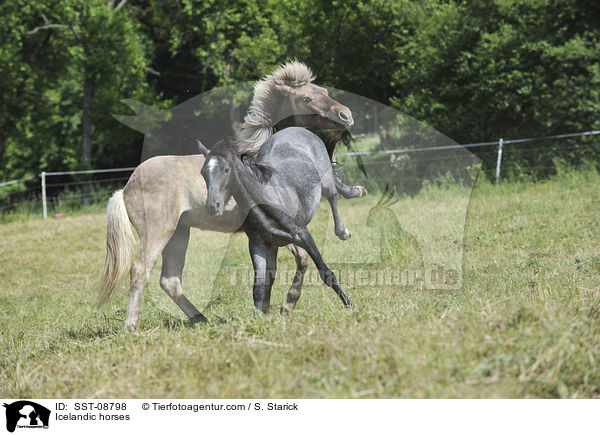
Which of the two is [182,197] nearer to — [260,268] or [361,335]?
[260,268]

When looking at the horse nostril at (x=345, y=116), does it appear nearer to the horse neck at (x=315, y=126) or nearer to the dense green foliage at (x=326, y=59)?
the horse neck at (x=315, y=126)

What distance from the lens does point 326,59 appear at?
14586mm

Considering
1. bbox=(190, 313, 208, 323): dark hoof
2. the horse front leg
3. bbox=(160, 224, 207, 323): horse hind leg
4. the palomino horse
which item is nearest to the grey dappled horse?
the horse front leg

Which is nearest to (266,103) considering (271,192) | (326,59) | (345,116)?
(345,116)

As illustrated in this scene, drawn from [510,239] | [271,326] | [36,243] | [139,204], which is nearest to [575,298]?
[271,326]

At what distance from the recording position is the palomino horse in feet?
16.6

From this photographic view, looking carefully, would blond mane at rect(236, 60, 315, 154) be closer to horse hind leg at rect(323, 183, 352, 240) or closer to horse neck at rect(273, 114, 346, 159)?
horse neck at rect(273, 114, 346, 159)

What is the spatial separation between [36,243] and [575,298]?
37.6ft

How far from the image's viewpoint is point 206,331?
12.6 ft

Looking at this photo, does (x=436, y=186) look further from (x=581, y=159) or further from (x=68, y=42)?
(x=68, y=42)

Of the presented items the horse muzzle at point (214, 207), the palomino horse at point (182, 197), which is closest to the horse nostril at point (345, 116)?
the palomino horse at point (182, 197)
